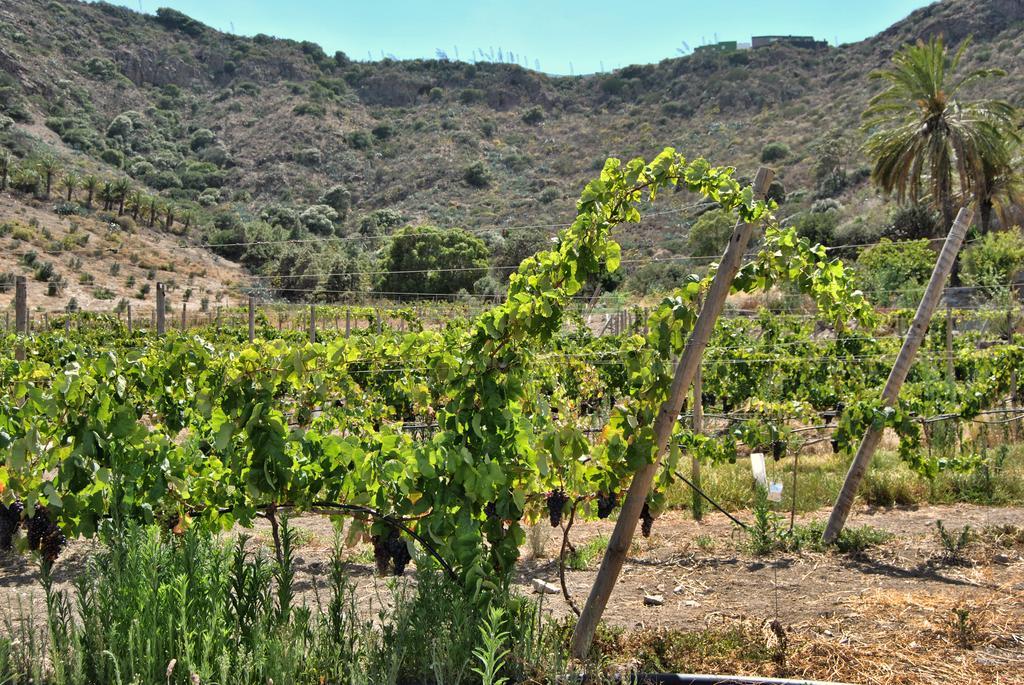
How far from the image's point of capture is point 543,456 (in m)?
2.78

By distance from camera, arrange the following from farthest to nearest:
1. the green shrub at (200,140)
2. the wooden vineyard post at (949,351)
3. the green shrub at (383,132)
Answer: the green shrub at (383,132) < the green shrub at (200,140) < the wooden vineyard post at (949,351)

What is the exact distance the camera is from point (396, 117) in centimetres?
6606

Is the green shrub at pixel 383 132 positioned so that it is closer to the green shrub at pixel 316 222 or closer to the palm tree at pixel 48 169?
the green shrub at pixel 316 222

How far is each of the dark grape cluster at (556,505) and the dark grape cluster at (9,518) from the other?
2039 millimetres

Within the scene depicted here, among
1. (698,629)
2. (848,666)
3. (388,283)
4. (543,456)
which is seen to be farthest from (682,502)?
(388,283)

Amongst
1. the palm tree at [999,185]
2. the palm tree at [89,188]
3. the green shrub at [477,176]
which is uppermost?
the green shrub at [477,176]

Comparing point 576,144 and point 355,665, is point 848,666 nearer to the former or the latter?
point 355,665

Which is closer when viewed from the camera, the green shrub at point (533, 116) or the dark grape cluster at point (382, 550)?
the dark grape cluster at point (382, 550)

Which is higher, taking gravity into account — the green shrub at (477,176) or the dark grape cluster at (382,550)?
the green shrub at (477,176)

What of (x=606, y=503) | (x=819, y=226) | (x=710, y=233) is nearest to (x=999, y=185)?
(x=819, y=226)

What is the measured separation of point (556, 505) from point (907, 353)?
2.35 m

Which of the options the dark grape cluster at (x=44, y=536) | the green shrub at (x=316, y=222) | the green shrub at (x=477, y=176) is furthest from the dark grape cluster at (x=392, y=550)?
the green shrub at (x=477, y=176)

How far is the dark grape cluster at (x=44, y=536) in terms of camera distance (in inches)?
116

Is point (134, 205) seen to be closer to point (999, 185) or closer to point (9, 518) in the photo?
point (999, 185)
